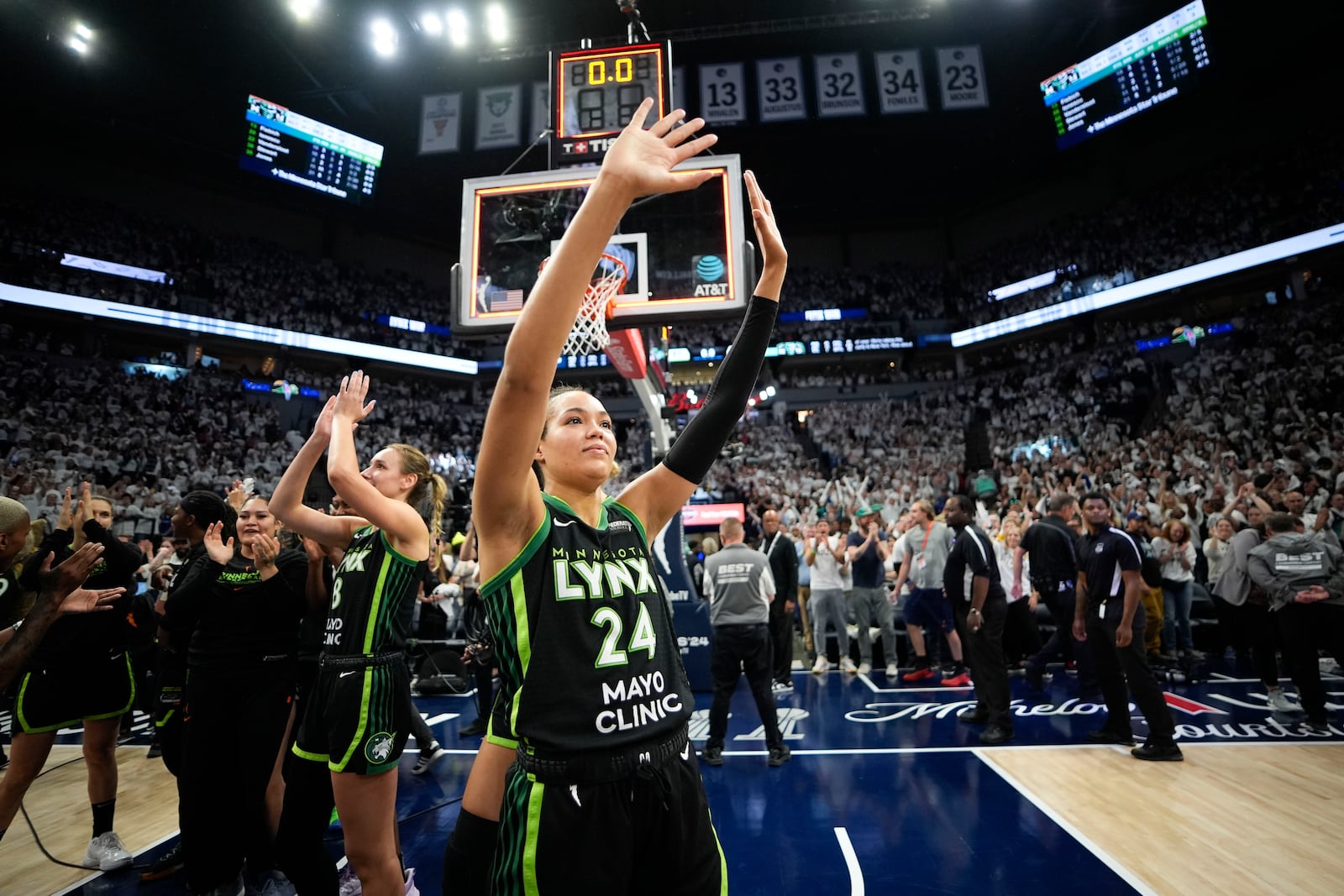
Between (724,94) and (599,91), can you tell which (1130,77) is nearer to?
(724,94)

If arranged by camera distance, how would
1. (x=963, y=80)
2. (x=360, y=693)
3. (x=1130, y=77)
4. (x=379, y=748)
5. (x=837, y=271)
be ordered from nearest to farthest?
(x=379, y=748)
(x=360, y=693)
(x=963, y=80)
(x=1130, y=77)
(x=837, y=271)

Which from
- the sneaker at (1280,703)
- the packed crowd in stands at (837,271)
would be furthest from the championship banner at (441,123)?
the sneaker at (1280,703)

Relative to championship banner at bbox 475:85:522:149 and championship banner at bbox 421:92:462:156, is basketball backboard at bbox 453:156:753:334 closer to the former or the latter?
championship banner at bbox 475:85:522:149

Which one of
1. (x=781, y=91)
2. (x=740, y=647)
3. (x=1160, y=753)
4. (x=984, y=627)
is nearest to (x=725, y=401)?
(x=740, y=647)

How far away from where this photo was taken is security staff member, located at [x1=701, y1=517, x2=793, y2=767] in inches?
219

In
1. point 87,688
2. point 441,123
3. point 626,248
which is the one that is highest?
point 441,123

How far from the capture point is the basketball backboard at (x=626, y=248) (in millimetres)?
5367

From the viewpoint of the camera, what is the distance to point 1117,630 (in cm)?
532

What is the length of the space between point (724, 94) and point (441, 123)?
6863mm

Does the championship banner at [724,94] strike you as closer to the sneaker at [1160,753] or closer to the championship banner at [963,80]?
the championship banner at [963,80]

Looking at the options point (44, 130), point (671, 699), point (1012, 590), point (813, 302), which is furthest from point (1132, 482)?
point (44, 130)

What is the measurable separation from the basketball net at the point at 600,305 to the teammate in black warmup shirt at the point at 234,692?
112 inches

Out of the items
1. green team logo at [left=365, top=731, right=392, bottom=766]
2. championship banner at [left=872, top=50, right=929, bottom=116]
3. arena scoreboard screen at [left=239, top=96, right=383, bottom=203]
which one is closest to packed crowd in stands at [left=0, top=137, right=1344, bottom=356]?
arena scoreboard screen at [left=239, top=96, right=383, bottom=203]

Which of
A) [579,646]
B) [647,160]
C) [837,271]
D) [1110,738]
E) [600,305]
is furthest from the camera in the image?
[837,271]
